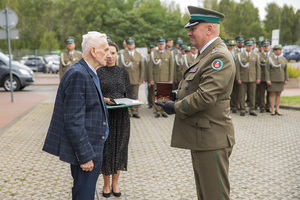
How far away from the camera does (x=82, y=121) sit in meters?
A: 2.61

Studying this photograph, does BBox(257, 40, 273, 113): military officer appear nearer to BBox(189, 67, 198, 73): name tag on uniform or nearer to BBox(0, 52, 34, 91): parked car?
BBox(189, 67, 198, 73): name tag on uniform

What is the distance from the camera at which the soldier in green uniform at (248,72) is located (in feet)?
34.9

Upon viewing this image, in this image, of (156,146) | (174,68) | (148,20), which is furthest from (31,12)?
(156,146)

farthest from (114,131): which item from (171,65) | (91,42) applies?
(171,65)

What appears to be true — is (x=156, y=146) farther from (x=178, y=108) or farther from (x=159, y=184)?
(x=178, y=108)

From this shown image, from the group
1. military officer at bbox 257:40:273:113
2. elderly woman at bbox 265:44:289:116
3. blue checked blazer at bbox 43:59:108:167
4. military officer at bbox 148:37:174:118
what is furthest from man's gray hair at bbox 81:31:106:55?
military officer at bbox 257:40:273:113

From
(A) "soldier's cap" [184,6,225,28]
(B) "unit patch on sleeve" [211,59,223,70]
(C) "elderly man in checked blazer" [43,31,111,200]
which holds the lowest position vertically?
(C) "elderly man in checked blazer" [43,31,111,200]

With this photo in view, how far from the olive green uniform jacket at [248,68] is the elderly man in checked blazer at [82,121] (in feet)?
27.9

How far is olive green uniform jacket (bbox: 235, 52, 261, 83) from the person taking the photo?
10633 millimetres

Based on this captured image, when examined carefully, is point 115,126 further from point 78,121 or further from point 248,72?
point 248,72

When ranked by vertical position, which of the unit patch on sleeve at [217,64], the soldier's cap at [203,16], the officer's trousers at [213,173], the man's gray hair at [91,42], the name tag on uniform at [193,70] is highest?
the soldier's cap at [203,16]

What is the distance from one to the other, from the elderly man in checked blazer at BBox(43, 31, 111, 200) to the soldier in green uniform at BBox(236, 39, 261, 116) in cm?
848

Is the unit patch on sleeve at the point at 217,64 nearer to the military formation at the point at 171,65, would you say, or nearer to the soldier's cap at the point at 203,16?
the soldier's cap at the point at 203,16

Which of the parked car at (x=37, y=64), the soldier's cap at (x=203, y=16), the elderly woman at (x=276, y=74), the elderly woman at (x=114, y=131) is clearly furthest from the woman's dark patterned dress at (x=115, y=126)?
the parked car at (x=37, y=64)
